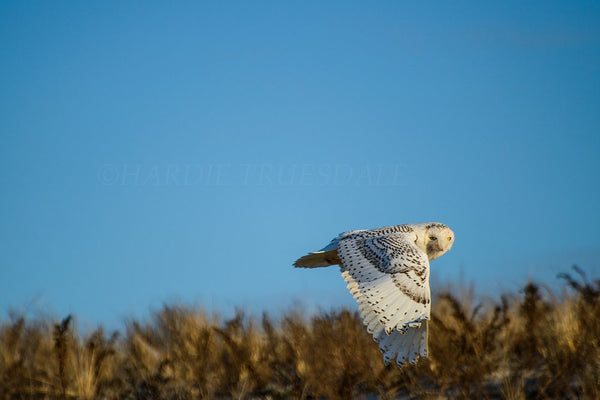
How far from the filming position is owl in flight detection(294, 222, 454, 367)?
5.22 m

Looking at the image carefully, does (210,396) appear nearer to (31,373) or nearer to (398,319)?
(31,373)

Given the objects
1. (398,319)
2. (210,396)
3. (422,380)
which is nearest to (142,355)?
(210,396)

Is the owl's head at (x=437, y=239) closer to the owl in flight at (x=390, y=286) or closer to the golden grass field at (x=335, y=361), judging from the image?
the owl in flight at (x=390, y=286)

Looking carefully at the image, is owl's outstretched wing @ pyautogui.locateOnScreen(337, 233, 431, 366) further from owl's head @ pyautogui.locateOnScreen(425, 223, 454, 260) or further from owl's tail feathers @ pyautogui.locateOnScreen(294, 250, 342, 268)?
owl's head @ pyautogui.locateOnScreen(425, 223, 454, 260)

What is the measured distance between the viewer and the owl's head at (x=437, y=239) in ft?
22.0

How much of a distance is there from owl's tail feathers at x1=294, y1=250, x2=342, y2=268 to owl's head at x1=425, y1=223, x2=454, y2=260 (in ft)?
2.88

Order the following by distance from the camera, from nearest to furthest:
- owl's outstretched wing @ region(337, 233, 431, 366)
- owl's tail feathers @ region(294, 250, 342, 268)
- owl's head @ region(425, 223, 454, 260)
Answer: owl's outstretched wing @ region(337, 233, 431, 366) → owl's tail feathers @ region(294, 250, 342, 268) → owl's head @ region(425, 223, 454, 260)

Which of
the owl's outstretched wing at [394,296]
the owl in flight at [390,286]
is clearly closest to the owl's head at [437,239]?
the owl in flight at [390,286]

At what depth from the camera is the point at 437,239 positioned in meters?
6.71

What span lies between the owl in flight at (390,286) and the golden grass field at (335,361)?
1.64m

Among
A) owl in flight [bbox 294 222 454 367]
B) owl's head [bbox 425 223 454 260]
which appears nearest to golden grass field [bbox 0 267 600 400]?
owl's head [bbox 425 223 454 260]

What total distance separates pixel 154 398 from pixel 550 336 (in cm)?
450

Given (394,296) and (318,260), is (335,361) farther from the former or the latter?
(394,296)

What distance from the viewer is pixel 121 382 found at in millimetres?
8508
